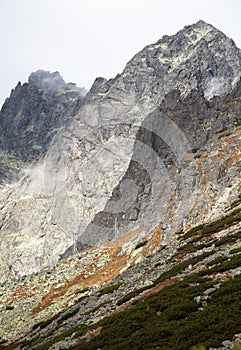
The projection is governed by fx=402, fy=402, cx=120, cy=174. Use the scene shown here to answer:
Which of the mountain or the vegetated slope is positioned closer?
the vegetated slope

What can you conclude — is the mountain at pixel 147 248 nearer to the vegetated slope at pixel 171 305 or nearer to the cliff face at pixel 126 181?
the vegetated slope at pixel 171 305

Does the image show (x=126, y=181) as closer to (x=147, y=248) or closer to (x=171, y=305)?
(x=147, y=248)

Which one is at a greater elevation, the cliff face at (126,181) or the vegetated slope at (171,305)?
the cliff face at (126,181)

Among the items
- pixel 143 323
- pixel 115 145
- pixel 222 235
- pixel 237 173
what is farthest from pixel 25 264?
pixel 143 323

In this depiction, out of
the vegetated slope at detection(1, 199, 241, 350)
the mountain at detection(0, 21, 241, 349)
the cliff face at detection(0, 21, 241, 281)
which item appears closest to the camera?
the vegetated slope at detection(1, 199, 241, 350)

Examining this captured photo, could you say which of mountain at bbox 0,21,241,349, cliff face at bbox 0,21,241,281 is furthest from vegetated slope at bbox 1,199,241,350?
cliff face at bbox 0,21,241,281

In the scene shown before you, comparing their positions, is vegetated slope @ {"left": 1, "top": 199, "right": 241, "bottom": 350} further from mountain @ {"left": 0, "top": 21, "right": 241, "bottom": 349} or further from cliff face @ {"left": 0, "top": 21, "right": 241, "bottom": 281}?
cliff face @ {"left": 0, "top": 21, "right": 241, "bottom": 281}

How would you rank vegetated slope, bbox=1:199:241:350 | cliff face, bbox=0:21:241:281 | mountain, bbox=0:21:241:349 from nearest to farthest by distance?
vegetated slope, bbox=1:199:241:350 < mountain, bbox=0:21:241:349 < cliff face, bbox=0:21:241:281

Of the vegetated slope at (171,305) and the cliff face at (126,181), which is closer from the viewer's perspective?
the vegetated slope at (171,305)

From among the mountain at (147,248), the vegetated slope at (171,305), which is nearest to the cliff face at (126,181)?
the mountain at (147,248)

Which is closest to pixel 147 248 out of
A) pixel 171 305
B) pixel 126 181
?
pixel 171 305

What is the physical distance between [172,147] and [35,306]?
43.6m

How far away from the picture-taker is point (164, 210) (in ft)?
217

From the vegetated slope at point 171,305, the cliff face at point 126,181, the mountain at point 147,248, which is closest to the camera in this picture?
the vegetated slope at point 171,305
